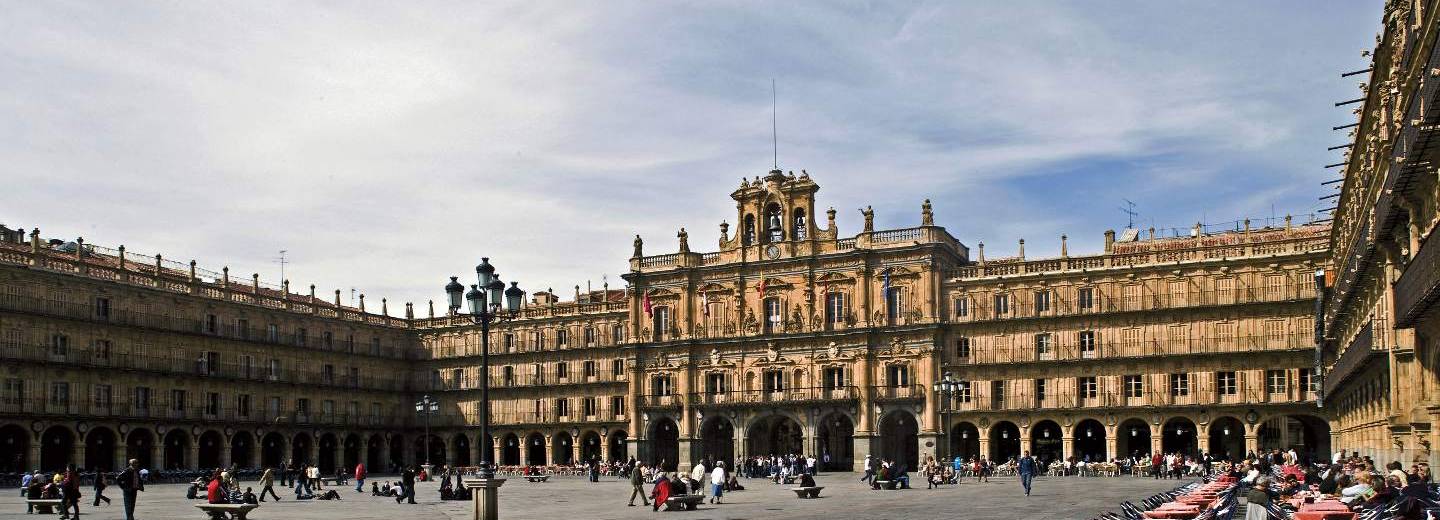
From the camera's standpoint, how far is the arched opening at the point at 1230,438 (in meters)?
66.2

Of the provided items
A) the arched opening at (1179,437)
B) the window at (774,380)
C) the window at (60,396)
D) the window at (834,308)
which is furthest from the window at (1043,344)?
the window at (60,396)

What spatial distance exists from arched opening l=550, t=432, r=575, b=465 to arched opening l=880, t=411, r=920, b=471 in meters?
20.5

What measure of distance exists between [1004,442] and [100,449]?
148ft

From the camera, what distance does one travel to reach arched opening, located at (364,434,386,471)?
8631 centimetres

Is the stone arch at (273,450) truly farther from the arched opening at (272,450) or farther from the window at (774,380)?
the window at (774,380)

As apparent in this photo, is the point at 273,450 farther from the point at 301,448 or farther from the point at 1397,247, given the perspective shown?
A: the point at 1397,247

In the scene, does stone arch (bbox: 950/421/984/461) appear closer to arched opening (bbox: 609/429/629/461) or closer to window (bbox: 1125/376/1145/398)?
window (bbox: 1125/376/1145/398)

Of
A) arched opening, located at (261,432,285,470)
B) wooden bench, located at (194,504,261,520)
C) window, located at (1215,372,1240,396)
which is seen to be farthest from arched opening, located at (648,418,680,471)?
wooden bench, located at (194,504,261,520)

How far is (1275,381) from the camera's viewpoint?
63406 mm

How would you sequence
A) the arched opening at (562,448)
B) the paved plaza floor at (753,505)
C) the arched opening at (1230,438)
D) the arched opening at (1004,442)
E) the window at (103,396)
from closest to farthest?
the paved plaza floor at (753,505) → the arched opening at (1230,438) → the window at (103,396) → the arched opening at (1004,442) → the arched opening at (562,448)

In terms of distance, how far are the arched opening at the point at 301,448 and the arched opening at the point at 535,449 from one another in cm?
1289

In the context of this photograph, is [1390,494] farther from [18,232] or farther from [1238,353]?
[18,232]

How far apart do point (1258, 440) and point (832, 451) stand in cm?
2249

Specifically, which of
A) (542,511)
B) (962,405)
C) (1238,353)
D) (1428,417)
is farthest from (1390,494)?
(962,405)
